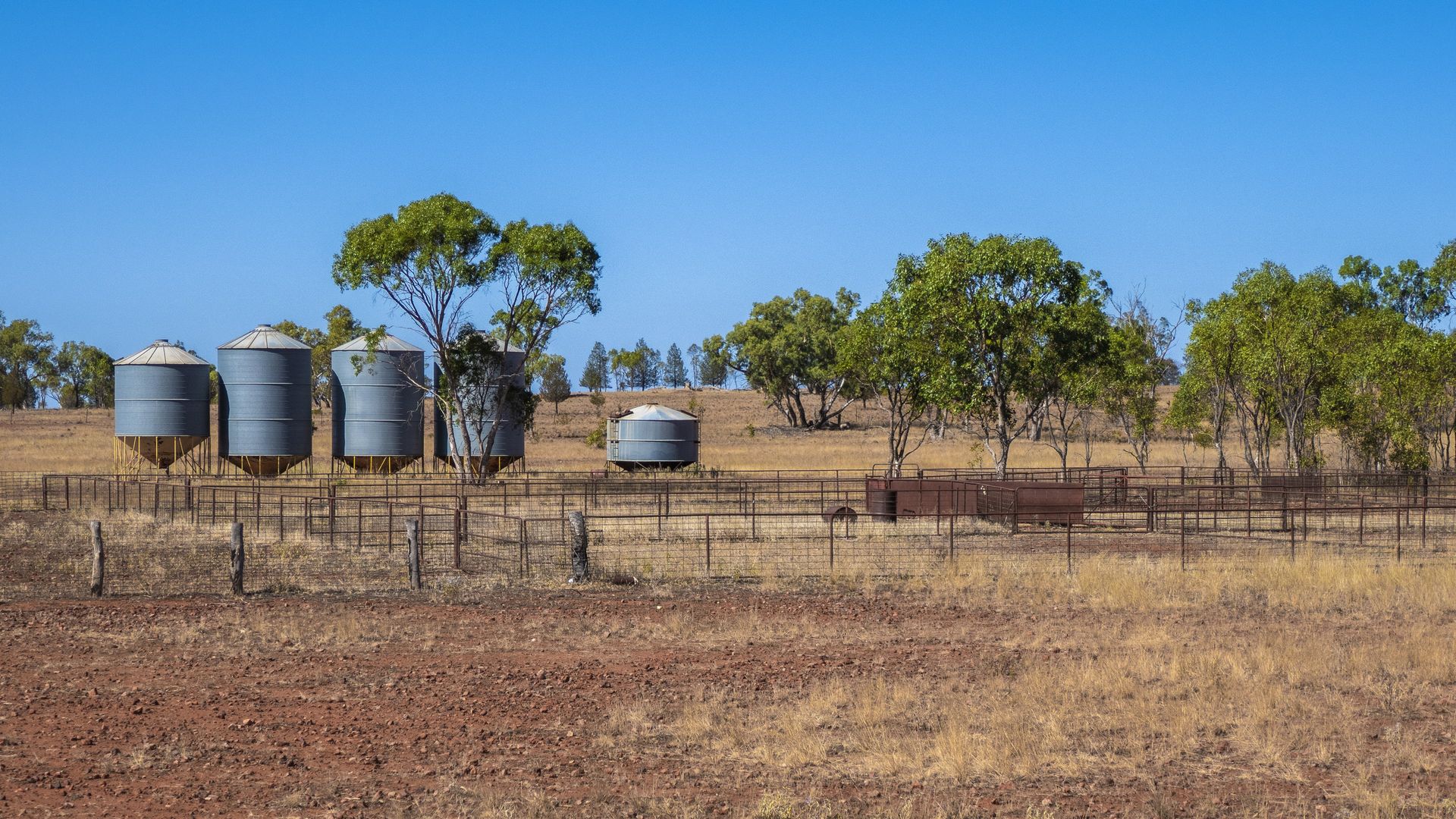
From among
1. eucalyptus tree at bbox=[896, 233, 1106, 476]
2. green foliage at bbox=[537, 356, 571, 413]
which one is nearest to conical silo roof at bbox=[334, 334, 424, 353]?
eucalyptus tree at bbox=[896, 233, 1106, 476]

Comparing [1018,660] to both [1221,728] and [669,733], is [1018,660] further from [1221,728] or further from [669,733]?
[669,733]

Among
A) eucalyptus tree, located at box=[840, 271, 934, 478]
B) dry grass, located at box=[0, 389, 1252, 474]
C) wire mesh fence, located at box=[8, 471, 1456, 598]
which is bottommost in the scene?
wire mesh fence, located at box=[8, 471, 1456, 598]

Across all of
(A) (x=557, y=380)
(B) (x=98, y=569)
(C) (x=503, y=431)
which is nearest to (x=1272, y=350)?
(C) (x=503, y=431)

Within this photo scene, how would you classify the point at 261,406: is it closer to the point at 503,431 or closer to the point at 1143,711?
the point at 503,431

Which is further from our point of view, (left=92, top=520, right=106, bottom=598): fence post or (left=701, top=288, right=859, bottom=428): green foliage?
(left=701, top=288, right=859, bottom=428): green foliage

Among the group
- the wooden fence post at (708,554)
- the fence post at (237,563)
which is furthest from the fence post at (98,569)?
the wooden fence post at (708,554)

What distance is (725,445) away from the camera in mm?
92188

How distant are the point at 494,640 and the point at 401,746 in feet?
16.4

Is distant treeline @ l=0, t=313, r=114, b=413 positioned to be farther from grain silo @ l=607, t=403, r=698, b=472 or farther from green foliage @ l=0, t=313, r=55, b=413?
grain silo @ l=607, t=403, r=698, b=472

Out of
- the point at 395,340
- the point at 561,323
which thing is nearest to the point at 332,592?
the point at 561,323

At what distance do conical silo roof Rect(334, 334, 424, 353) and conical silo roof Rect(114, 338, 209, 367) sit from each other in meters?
6.23

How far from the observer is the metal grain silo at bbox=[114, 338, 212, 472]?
2223 inches

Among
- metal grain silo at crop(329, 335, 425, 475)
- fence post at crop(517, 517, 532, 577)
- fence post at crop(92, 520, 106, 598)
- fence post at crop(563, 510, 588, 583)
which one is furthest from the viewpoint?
metal grain silo at crop(329, 335, 425, 475)

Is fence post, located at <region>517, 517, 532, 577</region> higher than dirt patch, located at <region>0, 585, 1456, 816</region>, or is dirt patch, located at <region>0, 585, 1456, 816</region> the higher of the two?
fence post, located at <region>517, 517, 532, 577</region>
